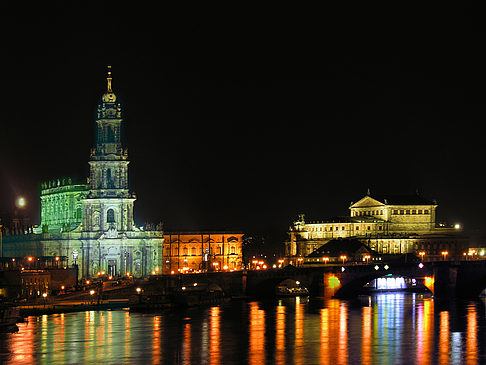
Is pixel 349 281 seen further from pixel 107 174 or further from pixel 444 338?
pixel 444 338

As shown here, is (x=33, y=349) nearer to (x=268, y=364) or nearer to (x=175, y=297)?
(x=268, y=364)

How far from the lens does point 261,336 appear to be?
117 metres

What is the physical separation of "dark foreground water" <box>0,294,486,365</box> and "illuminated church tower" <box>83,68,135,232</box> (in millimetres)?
47611

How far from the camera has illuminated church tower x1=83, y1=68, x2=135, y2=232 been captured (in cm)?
19300

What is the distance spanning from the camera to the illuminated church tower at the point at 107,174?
19300 centimetres

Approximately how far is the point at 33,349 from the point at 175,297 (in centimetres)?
4945

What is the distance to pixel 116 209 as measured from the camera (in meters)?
195

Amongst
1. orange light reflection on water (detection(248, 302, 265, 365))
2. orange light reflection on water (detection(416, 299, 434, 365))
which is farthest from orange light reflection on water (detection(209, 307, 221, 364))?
orange light reflection on water (detection(416, 299, 434, 365))

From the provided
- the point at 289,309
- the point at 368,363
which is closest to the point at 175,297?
the point at 289,309

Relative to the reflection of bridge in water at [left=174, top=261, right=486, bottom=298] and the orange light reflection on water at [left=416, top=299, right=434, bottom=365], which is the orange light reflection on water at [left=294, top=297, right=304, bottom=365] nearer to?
the orange light reflection on water at [left=416, top=299, right=434, bottom=365]

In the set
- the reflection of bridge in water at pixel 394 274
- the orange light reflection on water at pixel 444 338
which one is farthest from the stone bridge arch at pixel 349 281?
the orange light reflection on water at pixel 444 338

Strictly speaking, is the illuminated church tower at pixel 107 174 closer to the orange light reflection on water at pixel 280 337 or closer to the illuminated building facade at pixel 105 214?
the illuminated building facade at pixel 105 214

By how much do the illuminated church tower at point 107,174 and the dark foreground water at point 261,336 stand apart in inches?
1874

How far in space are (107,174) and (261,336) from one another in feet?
268
